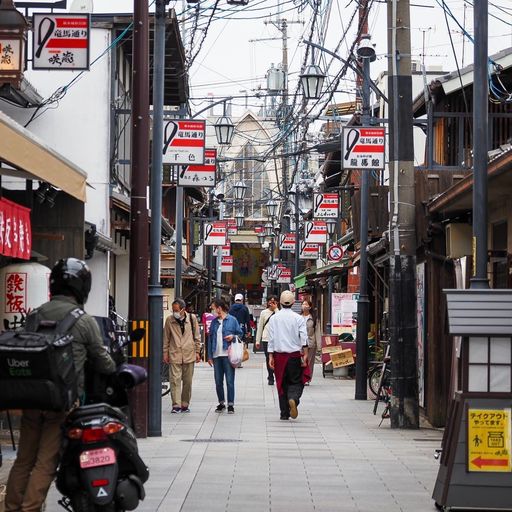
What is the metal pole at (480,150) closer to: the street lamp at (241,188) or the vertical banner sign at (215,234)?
the vertical banner sign at (215,234)

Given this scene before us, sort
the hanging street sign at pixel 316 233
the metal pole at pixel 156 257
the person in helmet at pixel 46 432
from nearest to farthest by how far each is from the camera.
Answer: the person in helmet at pixel 46 432
the metal pole at pixel 156 257
the hanging street sign at pixel 316 233

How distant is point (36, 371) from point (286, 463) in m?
6.14

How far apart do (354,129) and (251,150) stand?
7807 cm

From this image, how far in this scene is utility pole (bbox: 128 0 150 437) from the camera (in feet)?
47.9

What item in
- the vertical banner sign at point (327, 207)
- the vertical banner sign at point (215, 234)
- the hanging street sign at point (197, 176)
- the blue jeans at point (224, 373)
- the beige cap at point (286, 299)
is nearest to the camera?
the beige cap at point (286, 299)

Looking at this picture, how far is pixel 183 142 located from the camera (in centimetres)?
1912

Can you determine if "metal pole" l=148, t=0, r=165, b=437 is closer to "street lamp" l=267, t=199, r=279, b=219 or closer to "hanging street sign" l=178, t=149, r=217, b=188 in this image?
"hanging street sign" l=178, t=149, r=217, b=188

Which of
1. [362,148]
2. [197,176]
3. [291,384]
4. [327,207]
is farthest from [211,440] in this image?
[327,207]

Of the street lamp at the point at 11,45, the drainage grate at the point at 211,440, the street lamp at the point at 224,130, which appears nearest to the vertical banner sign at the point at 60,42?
the street lamp at the point at 11,45

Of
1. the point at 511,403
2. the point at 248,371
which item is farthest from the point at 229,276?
the point at 511,403

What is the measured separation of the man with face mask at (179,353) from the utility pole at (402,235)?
383cm

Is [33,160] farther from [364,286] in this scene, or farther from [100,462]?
[364,286]

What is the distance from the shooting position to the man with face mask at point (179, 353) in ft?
63.3

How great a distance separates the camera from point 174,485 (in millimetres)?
10953
